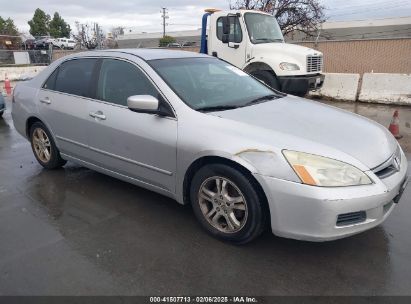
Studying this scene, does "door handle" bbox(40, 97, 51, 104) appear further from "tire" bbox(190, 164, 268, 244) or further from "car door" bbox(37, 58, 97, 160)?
"tire" bbox(190, 164, 268, 244)

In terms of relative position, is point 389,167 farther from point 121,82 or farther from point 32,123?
point 32,123

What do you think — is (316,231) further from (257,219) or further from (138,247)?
(138,247)

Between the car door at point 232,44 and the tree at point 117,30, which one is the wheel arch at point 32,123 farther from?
the tree at point 117,30

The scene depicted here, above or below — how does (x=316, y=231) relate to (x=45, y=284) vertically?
above

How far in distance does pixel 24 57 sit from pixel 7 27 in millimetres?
39450

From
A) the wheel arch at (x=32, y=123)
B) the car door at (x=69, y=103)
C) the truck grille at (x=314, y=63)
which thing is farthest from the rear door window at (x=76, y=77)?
the truck grille at (x=314, y=63)

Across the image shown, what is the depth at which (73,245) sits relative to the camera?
132 inches

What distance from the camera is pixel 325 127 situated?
336 centimetres

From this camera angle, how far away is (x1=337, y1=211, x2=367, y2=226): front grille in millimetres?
2805

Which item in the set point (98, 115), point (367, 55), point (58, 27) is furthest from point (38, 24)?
point (98, 115)

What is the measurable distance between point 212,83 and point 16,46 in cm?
4140

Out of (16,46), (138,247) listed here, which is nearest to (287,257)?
(138,247)

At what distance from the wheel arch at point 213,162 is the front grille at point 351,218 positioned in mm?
541

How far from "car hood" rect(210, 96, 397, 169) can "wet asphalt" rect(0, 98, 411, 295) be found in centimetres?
78
